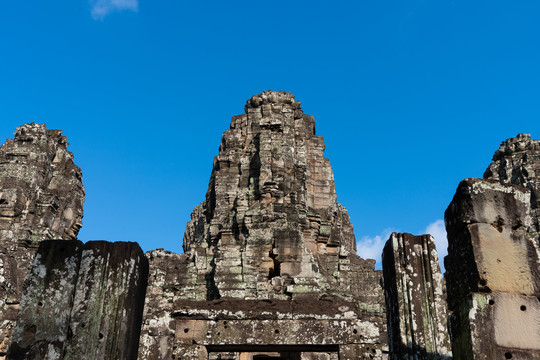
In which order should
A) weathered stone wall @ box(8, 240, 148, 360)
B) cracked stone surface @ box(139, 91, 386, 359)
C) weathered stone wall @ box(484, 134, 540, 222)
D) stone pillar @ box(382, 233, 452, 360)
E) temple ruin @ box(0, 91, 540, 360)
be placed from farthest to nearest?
weathered stone wall @ box(484, 134, 540, 222), cracked stone surface @ box(139, 91, 386, 359), stone pillar @ box(382, 233, 452, 360), weathered stone wall @ box(8, 240, 148, 360), temple ruin @ box(0, 91, 540, 360)

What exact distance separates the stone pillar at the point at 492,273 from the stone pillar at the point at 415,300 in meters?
2.00

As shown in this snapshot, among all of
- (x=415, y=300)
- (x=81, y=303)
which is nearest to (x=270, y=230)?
(x=415, y=300)

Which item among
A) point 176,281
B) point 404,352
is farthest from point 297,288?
point 404,352

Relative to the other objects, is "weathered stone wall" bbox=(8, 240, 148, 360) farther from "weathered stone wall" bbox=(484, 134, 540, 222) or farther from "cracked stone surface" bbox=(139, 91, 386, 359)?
"weathered stone wall" bbox=(484, 134, 540, 222)

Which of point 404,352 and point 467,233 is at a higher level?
point 467,233

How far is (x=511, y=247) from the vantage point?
704cm

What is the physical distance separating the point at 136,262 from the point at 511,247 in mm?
4923

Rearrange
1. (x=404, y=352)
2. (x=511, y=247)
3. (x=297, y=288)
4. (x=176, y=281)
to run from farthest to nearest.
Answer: (x=176, y=281) → (x=297, y=288) → (x=404, y=352) → (x=511, y=247)

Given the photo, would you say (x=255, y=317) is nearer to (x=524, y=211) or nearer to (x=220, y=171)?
(x=524, y=211)

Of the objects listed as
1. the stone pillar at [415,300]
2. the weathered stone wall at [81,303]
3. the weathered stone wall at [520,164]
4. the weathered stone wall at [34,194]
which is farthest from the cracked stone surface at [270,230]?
the weathered stone wall at [520,164]

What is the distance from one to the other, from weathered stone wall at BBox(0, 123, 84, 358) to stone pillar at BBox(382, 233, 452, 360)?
49.6 ft

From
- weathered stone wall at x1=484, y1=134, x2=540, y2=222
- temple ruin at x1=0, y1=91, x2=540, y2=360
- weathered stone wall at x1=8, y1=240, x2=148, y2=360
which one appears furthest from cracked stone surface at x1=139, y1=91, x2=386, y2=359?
weathered stone wall at x1=484, y1=134, x2=540, y2=222

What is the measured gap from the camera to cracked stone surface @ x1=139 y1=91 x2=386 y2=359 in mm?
17766

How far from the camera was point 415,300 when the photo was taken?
931 centimetres
